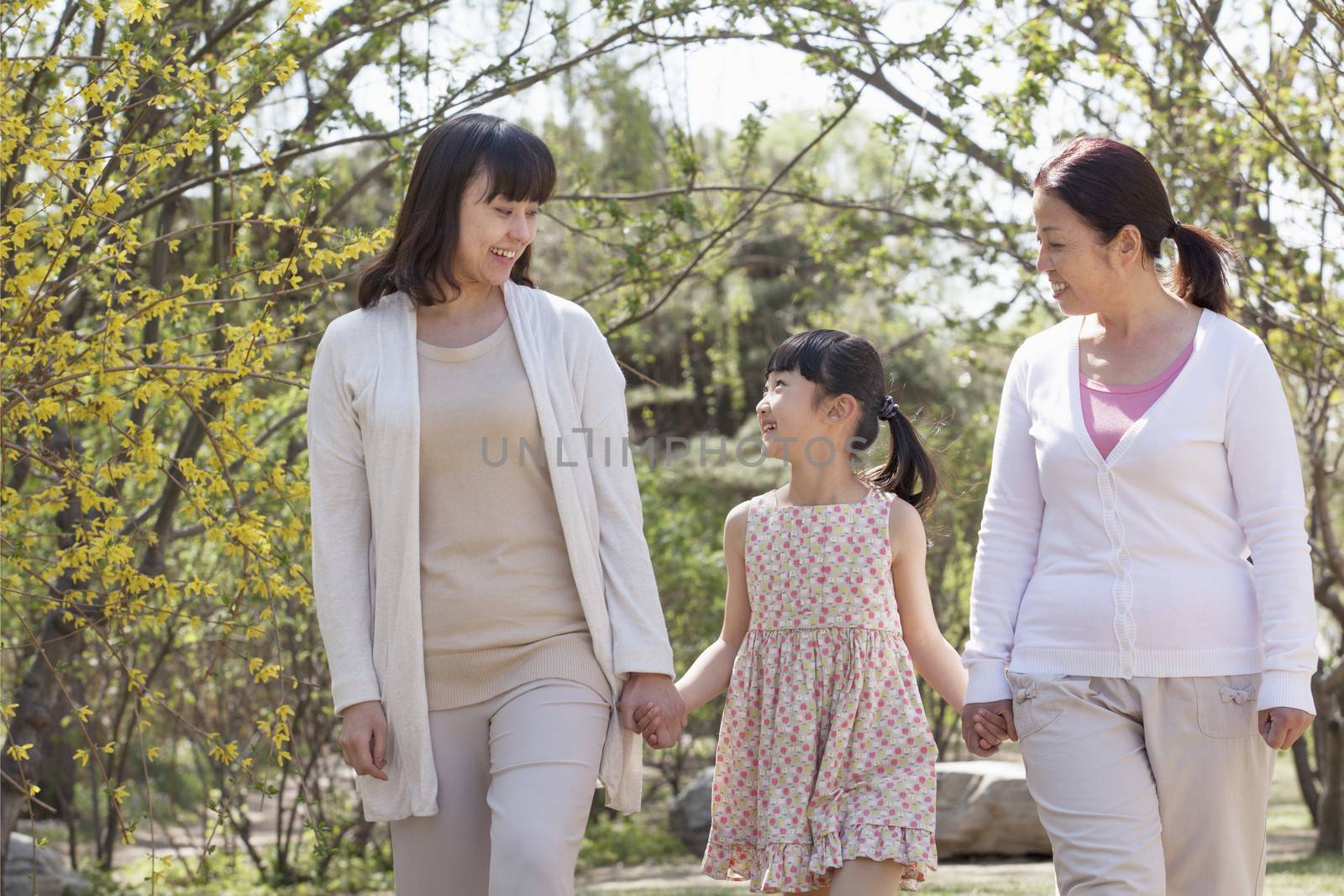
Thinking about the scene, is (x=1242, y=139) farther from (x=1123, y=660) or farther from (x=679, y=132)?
(x=1123, y=660)

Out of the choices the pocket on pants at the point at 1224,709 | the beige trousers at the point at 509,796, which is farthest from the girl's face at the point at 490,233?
the pocket on pants at the point at 1224,709

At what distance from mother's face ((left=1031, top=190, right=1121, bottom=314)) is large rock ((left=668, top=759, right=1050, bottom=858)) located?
5513mm

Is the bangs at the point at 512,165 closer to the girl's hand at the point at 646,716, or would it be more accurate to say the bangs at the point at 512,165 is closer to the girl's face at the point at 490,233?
the girl's face at the point at 490,233

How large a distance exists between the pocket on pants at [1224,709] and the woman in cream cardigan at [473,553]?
0.96m

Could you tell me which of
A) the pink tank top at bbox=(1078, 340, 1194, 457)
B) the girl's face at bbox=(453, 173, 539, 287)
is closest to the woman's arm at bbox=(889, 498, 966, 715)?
the pink tank top at bbox=(1078, 340, 1194, 457)

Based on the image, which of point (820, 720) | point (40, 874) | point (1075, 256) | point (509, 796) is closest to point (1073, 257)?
point (1075, 256)

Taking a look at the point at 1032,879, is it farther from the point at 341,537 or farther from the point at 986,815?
the point at 341,537

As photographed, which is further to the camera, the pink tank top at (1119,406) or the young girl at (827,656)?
the young girl at (827,656)

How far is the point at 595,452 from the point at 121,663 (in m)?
1.67

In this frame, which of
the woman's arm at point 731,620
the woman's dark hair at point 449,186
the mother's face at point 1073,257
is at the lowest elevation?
the woman's arm at point 731,620

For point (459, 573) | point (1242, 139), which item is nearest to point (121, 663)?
point (459, 573)

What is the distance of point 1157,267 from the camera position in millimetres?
3029

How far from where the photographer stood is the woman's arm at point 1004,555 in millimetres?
2932

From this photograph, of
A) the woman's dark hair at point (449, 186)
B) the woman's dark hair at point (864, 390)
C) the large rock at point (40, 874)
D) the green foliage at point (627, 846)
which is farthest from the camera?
the green foliage at point (627, 846)
